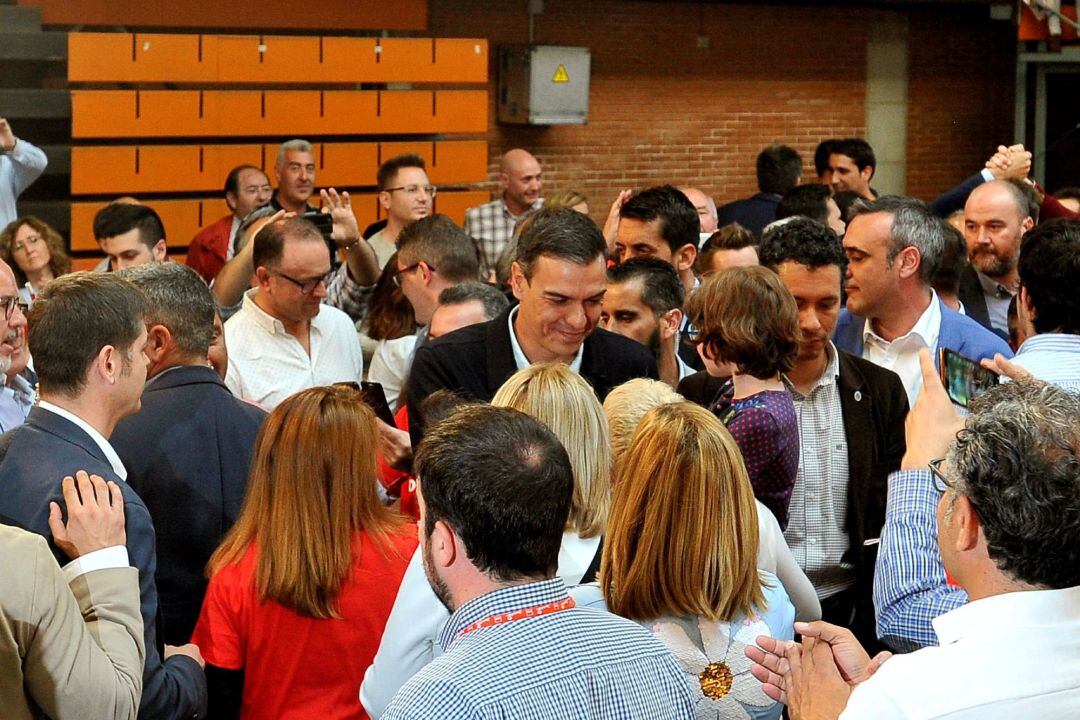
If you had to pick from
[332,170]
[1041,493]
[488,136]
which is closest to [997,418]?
[1041,493]

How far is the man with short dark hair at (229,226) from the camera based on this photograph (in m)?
7.70

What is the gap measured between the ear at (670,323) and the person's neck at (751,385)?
0.91 meters

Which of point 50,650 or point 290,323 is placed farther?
point 290,323

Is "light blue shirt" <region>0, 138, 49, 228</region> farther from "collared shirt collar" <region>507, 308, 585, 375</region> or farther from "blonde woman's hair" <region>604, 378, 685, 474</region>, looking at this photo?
"blonde woman's hair" <region>604, 378, 685, 474</region>

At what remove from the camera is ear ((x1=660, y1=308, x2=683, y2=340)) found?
3.99 meters

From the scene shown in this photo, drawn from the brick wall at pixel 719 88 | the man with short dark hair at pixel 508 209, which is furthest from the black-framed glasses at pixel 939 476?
the brick wall at pixel 719 88

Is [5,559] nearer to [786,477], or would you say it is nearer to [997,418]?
[997,418]

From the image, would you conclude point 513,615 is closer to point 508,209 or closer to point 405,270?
point 405,270

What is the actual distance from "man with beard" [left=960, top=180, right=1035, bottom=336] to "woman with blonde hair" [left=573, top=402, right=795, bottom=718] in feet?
10.1

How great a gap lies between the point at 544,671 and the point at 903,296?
99.9 inches

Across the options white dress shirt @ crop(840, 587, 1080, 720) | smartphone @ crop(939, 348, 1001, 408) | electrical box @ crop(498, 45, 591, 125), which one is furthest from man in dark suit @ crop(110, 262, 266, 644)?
electrical box @ crop(498, 45, 591, 125)

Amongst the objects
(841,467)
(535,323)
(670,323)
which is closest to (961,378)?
(841,467)

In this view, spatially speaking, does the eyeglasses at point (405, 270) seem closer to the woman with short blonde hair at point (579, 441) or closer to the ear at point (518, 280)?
the ear at point (518, 280)

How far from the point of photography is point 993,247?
5121mm
